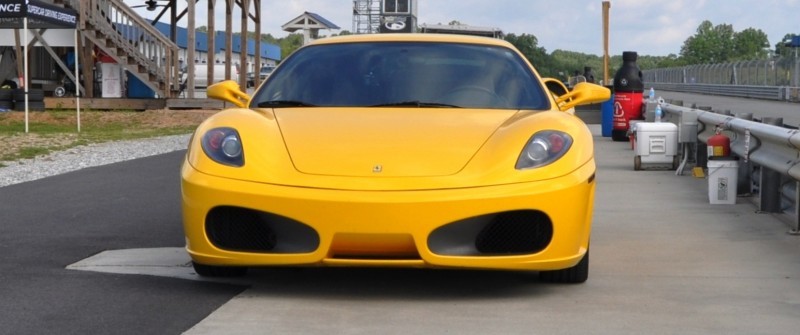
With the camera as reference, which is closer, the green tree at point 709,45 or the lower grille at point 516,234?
the lower grille at point 516,234

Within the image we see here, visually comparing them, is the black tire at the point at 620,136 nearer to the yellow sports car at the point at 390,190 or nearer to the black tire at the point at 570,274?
the yellow sports car at the point at 390,190

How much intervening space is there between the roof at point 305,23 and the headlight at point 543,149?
5157 centimetres

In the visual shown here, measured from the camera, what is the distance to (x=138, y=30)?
3306 centimetres

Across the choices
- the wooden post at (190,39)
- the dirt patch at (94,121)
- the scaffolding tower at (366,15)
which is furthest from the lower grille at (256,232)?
the scaffolding tower at (366,15)

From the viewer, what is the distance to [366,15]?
67750mm

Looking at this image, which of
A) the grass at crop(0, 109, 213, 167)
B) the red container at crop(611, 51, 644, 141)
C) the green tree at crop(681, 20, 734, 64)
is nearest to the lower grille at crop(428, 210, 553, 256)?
the grass at crop(0, 109, 213, 167)

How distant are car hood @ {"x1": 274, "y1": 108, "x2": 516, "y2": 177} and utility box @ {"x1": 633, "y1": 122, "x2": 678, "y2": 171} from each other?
314 inches

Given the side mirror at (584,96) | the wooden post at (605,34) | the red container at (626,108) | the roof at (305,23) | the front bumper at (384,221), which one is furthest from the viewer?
the roof at (305,23)

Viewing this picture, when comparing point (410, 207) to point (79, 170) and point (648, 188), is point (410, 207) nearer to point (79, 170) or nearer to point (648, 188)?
point (648, 188)

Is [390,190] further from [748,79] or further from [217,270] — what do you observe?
[748,79]

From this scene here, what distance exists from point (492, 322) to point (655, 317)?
706 millimetres

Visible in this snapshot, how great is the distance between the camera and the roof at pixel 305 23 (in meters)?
57.1

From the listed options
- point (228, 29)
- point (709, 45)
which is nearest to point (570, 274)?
point (228, 29)

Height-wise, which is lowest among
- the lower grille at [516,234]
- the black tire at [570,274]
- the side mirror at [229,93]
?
the black tire at [570,274]
